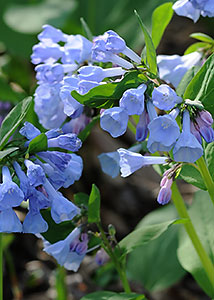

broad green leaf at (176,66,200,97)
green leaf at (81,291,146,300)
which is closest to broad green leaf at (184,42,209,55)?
broad green leaf at (176,66,200,97)

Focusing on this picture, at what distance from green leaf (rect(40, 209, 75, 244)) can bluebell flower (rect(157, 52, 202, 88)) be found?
49cm

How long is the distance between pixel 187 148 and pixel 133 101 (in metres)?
0.14

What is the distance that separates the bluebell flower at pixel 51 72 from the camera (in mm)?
1318

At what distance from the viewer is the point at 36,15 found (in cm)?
278

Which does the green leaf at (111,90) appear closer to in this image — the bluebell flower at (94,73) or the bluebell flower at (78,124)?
the bluebell flower at (94,73)

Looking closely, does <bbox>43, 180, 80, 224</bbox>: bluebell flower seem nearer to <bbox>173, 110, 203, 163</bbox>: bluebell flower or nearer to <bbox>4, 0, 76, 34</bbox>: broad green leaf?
<bbox>173, 110, 203, 163</bbox>: bluebell flower

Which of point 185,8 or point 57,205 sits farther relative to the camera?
point 185,8

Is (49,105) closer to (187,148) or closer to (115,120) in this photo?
(115,120)

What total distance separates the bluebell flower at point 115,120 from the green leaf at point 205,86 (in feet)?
0.63

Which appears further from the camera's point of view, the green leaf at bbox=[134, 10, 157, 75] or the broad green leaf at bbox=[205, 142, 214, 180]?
the broad green leaf at bbox=[205, 142, 214, 180]

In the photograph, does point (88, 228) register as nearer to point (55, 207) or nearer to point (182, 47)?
point (55, 207)

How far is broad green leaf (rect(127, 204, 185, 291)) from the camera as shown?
1.89m

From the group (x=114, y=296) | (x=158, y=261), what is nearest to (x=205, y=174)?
(x=114, y=296)

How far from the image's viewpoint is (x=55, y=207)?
1.12m
